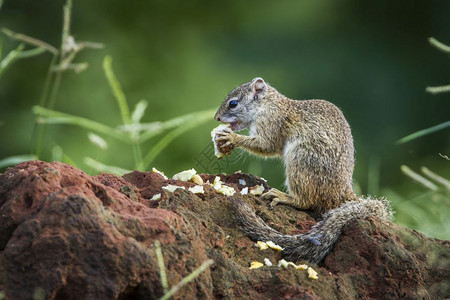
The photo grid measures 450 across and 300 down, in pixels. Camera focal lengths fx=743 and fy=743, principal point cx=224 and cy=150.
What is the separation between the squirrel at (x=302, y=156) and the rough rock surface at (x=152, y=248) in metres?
0.08

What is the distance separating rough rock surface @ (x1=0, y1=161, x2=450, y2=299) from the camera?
1924 millimetres

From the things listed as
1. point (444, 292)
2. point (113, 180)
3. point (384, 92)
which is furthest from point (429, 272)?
point (384, 92)

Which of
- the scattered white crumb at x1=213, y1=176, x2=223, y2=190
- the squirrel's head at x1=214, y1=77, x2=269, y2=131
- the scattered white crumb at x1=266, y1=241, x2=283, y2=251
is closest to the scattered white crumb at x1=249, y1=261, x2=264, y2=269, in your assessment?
the scattered white crumb at x1=266, y1=241, x2=283, y2=251

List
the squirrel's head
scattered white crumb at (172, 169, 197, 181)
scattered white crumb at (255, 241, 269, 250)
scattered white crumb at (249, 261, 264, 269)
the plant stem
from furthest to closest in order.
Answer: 1. the squirrel's head
2. scattered white crumb at (172, 169, 197, 181)
3. scattered white crumb at (255, 241, 269, 250)
4. scattered white crumb at (249, 261, 264, 269)
5. the plant stem

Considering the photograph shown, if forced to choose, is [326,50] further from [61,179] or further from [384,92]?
[61,179]

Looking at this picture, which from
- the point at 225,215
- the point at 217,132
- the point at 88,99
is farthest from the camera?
the point at 88,99

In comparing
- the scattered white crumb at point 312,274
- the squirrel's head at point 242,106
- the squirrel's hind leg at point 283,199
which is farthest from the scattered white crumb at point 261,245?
the squirrel's head at point 242,106

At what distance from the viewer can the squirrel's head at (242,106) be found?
4.07 metres

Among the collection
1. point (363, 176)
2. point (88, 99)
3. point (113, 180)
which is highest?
point (113, 180)

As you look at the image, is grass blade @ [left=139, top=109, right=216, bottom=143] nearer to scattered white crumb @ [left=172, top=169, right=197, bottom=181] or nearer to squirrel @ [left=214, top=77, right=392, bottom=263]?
scattered white crumb @ [left=172, top=169, right=197, bottom=181]

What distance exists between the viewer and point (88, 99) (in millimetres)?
5980

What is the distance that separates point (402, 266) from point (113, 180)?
1065 mm

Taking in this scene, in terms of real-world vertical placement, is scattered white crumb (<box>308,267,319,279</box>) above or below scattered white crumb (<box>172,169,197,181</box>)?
below

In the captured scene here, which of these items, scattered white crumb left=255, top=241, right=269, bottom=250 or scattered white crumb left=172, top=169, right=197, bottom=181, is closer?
scattered white crumb left=255, top=241, right=269, bottom=250
